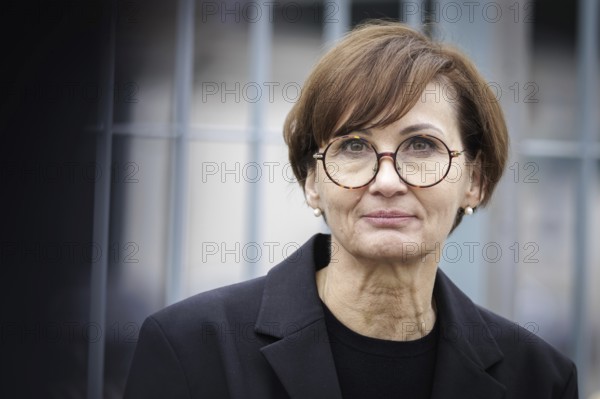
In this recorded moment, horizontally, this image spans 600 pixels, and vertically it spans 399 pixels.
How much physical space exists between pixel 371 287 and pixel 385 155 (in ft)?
1.31

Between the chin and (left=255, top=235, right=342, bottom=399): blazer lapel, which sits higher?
the chin

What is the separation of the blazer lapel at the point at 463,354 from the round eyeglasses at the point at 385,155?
47cm

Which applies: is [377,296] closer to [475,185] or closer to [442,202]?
[442,202]

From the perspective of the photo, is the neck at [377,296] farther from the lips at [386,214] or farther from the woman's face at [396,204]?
the lips at [386,214]

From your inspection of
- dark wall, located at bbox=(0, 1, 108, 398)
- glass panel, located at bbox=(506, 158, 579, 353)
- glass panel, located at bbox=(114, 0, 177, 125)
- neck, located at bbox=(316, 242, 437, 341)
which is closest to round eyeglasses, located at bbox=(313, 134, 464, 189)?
neck, located at bbox=(316, 242, 437, 341)

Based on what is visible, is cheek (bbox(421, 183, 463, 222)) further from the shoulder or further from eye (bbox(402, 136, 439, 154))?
the shoulder

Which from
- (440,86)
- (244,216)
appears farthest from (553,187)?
(440,86)

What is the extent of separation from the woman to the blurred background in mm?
1513

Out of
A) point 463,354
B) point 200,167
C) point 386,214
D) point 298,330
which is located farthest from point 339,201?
point 200,167

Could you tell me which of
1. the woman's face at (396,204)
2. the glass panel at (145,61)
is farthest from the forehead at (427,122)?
the glass panel at (145,61)

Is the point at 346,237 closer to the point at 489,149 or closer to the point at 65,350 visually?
the point at 489,149

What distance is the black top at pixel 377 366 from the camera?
2197 millimetres

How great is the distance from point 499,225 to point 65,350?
2.52m

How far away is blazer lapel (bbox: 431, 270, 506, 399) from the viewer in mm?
2250
